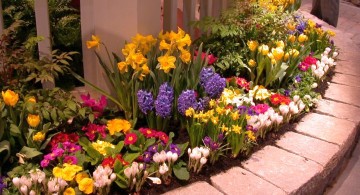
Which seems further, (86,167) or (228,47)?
(228,47)

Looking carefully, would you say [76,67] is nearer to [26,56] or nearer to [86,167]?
[26,56]

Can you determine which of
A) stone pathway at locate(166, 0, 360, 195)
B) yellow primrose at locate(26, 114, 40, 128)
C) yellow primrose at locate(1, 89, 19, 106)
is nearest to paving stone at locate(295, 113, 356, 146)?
stone pathway at locate(166, 0, 360, 195)

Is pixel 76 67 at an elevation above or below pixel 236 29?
below

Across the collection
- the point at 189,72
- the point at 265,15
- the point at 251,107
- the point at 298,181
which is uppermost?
Answer: the point at 265,15

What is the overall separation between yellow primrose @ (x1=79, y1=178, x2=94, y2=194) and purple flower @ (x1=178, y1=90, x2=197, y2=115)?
616mm

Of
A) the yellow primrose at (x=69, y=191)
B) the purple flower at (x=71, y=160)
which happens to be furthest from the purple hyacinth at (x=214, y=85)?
the yellow primrose at (x=69, y=191)

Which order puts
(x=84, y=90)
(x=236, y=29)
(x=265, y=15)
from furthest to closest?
(x=265, y=15) → (x=236, y=29) → (x=84, y=90)

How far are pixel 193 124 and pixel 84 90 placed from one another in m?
0.83

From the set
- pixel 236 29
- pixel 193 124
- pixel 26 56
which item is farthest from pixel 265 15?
pixel 26 56

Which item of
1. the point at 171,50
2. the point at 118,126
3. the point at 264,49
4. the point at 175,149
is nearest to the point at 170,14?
the point at 171,50

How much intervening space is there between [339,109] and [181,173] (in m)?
1.35

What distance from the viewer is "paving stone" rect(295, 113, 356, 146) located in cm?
252

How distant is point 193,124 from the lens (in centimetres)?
215

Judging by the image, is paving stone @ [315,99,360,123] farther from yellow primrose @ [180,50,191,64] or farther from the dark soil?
yellow primrose @ [180,50,191,64]
